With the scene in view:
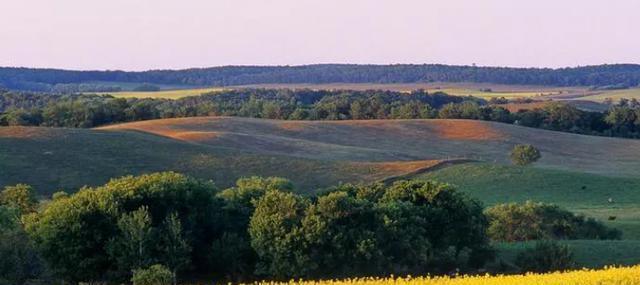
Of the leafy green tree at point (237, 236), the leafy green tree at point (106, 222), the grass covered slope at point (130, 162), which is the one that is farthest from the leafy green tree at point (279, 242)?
the grass covered slope at point (130, 162)

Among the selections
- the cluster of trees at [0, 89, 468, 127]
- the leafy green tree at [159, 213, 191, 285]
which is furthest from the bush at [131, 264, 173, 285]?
the cluster of trees at [0, 89, 468, 127]

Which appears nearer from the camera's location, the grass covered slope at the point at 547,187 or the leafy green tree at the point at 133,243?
the leafy green tree at the point at 133,243

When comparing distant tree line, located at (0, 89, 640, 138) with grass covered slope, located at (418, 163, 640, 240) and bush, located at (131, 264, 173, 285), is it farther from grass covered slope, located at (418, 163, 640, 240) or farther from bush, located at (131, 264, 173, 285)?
bush, located at (131, 264, 173, 285)

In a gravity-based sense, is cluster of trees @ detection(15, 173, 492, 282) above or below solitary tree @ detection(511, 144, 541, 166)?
above

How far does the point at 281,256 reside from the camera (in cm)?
3475

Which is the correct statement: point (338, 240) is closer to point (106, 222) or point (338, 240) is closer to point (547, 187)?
point (106, 222)

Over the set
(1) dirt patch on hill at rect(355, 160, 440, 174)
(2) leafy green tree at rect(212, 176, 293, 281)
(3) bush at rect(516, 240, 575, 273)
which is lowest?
(1) dirt patch on hill at rect(355, 160, 440, 174)

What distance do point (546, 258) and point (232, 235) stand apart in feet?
35.5

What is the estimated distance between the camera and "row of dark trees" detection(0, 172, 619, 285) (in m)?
33.6

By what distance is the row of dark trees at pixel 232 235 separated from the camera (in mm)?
33594

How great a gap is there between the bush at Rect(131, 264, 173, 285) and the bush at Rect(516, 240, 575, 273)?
1375 cm

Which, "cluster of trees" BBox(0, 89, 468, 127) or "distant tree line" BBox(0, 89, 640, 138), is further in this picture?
"distant tree line" BBox(0, 89, 640, 138)

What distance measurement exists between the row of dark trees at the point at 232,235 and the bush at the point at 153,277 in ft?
10.2

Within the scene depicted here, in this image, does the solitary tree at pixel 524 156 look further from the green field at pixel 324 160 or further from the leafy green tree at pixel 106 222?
the leafy green tree at pixel 106 222
